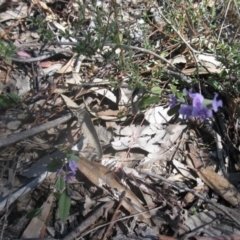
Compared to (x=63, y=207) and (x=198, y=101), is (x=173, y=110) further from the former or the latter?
(x=63, y=207)

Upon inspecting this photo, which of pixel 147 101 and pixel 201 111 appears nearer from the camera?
pixel 201 111

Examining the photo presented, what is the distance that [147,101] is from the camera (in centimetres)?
238

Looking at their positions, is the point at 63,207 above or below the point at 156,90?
below

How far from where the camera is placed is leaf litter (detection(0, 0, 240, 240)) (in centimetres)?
214

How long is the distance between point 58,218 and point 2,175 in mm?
390

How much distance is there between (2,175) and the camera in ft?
7.45

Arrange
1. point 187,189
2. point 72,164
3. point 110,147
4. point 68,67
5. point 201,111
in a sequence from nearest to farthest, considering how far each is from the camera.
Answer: point 201,111 → point 72,164 → point 187,189 → point 110,147 → point 68,67

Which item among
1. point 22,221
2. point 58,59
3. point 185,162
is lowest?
point 22,221

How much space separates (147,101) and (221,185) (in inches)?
23.4

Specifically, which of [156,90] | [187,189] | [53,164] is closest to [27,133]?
[53,164]

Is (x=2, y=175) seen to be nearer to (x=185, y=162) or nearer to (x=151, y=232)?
(x=151, y=232)

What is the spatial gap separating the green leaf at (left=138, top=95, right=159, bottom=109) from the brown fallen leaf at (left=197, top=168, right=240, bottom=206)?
453 millimetres

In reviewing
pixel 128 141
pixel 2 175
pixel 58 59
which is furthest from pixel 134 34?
pixel 2 175

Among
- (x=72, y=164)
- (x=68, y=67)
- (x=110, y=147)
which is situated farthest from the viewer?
(x=68, y=67)
